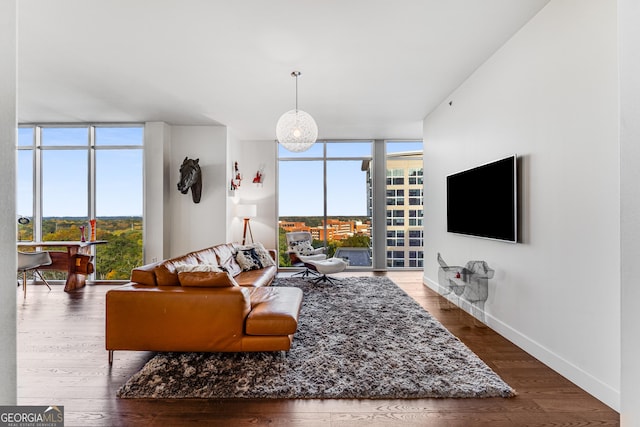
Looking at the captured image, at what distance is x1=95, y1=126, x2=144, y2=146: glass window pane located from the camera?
610 cm

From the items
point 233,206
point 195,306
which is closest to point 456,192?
point 195,306

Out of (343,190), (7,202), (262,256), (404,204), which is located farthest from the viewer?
(343,190)

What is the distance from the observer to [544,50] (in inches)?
104

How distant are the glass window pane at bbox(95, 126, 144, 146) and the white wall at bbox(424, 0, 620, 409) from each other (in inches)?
231

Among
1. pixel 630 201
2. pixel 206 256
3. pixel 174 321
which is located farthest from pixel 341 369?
pixel 206 256

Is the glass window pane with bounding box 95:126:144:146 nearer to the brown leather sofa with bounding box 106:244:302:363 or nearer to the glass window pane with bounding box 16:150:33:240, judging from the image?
the glass window pane with bounding box 16:150:33:240

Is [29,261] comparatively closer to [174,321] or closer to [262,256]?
[262,256]

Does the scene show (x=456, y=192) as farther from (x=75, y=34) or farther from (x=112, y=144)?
(x=112, y=144)

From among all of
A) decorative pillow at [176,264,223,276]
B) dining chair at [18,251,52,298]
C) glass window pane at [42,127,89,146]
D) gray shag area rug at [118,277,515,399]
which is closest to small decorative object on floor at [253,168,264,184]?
glass window pane at [42,127,89,146]

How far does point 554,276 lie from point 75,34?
4.74 m

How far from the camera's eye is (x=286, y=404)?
207 cm

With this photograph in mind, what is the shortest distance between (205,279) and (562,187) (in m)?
2.91

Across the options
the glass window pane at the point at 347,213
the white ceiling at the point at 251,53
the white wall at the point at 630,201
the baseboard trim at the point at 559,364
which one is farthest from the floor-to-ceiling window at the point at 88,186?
the white wall at the point at 630,201

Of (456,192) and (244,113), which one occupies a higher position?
(244,113)
